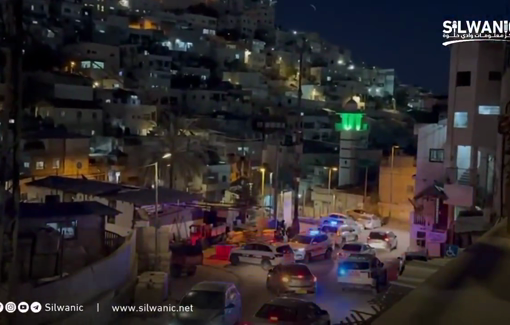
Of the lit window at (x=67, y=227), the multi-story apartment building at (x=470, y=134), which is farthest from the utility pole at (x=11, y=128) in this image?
the multi-story apartment building at (x=470, y=134)

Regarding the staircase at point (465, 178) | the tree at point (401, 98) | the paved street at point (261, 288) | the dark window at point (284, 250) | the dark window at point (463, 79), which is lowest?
the paved street at point (261, 288)

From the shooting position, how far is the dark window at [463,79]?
77.3 ft

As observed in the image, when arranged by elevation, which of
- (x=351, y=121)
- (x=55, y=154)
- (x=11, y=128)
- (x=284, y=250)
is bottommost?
(x=284, y=250)

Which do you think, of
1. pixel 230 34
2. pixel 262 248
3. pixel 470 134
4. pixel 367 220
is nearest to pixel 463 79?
pixel 470 134

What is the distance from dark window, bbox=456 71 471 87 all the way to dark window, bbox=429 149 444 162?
191 inches

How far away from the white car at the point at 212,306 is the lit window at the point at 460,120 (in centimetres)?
1376

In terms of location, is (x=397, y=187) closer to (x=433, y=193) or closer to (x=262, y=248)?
(x=433, y=193)

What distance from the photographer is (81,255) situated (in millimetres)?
16000

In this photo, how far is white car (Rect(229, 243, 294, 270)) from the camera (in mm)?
20047

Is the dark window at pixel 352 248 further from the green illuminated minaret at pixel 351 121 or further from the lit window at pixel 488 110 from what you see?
the green illuminated minaret at pixel 351 121

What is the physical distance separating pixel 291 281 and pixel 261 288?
1.40 meters

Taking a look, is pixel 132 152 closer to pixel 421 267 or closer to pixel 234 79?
pixel 421 267

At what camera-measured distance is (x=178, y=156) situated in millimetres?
36094

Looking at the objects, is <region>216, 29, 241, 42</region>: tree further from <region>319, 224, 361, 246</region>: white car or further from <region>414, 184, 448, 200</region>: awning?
<region>414, 184, 448, 200</region>: awning
